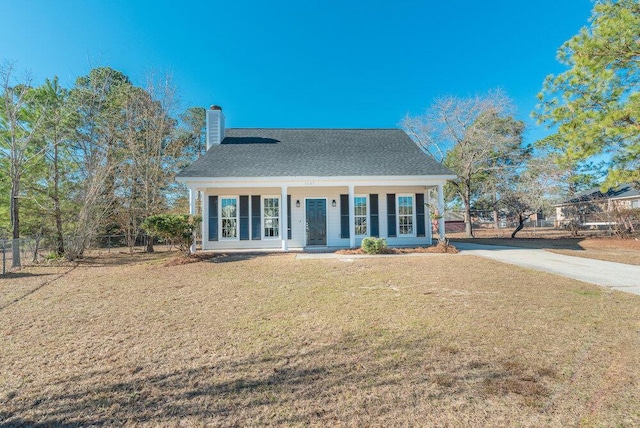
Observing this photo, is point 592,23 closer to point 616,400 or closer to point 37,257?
point 616,400

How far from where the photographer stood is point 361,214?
1291 centimetres

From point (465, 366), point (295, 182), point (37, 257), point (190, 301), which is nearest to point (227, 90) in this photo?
point (295, 182)

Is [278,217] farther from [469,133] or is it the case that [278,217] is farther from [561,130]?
[469,133]

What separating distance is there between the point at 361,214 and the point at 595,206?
1744 centimetres

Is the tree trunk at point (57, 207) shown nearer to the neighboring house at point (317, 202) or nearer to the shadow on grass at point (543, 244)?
the neighboring house at point (317, 202)

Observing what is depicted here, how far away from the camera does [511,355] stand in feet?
9.68

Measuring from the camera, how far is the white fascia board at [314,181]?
11.1 metres

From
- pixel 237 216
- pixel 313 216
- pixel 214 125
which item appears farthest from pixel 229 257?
pixel 214 125

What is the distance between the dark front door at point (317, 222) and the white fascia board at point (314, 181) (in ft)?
4.99

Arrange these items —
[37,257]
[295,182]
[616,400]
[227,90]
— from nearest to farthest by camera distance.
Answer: [616,400] → [37,257] → [295,182] → [227,90]

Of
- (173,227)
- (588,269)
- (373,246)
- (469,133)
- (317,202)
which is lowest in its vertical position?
(588,269)

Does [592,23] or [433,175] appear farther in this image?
[433,175]

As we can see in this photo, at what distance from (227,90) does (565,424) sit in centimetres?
2128

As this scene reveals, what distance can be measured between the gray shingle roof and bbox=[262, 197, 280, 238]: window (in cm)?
164
